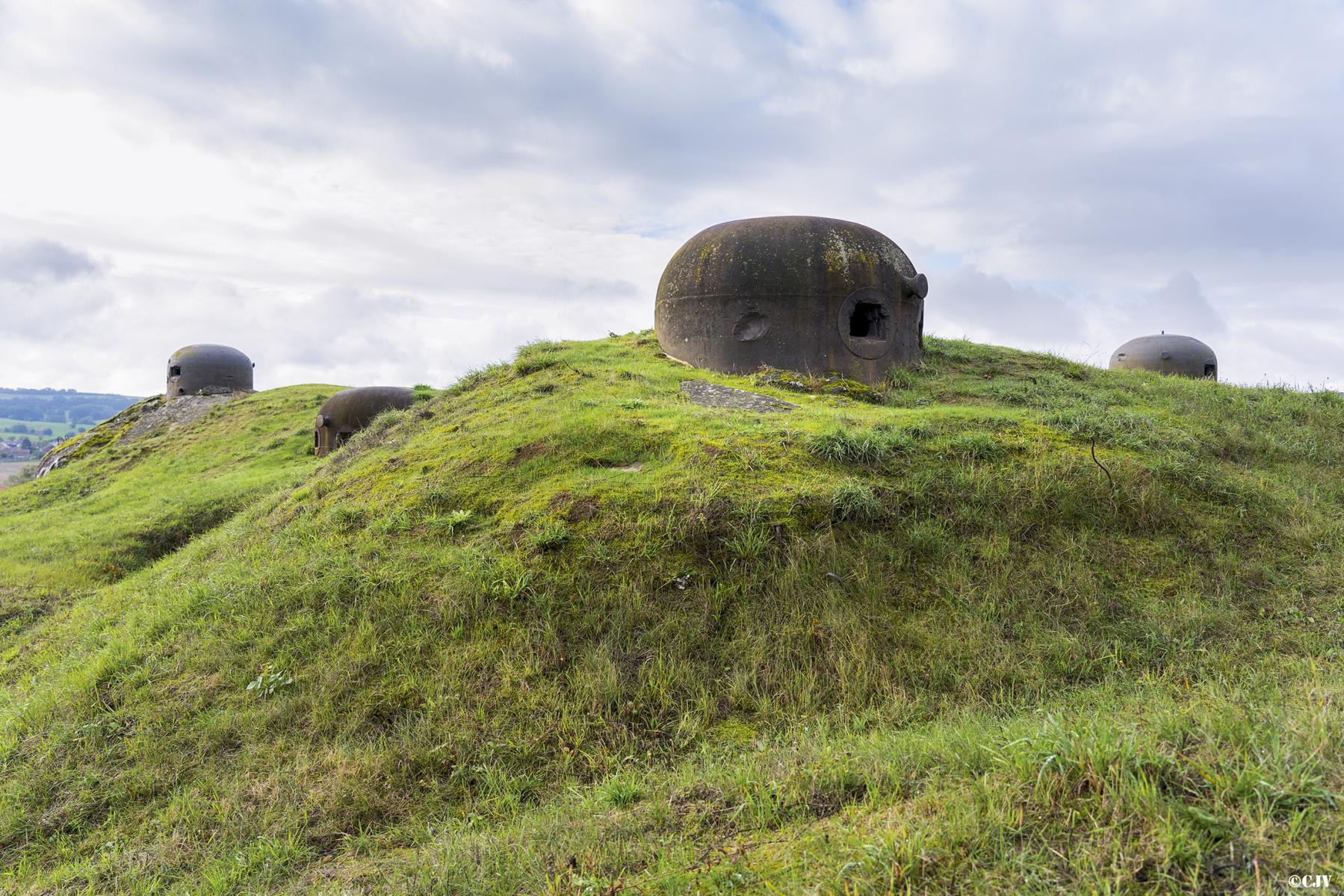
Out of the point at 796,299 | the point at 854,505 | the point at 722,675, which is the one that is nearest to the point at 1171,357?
the point at 796,299

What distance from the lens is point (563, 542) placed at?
5.86 meters

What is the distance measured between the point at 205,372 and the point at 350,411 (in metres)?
14.8

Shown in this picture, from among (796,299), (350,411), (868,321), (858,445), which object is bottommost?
(858,445)

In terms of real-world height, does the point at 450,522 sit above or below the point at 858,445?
below

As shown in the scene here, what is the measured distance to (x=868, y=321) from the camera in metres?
12.3

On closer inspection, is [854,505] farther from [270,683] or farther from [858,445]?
[270,683]

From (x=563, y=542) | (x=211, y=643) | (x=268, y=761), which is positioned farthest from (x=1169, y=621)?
(x=211, y=643)

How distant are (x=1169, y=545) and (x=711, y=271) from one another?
26.3 ft

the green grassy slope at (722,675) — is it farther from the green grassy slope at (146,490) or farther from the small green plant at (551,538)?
the green grassy slope at (146,490)

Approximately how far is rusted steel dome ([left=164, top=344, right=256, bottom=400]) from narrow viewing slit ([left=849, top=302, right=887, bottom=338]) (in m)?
27.9
